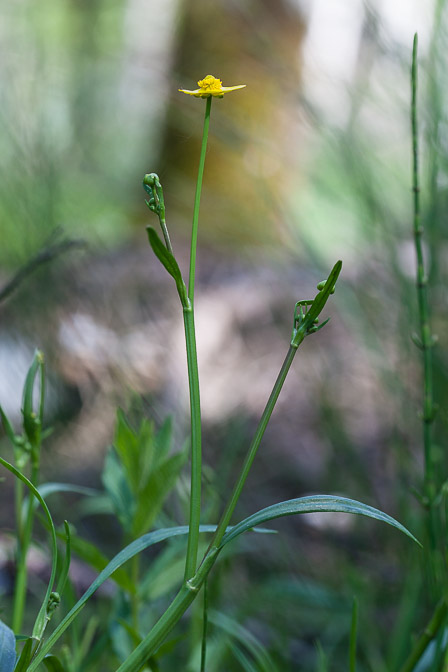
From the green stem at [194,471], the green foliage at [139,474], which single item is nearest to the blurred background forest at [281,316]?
the green foliage at [139,474]

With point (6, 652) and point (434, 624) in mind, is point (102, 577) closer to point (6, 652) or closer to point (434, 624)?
point (6, 652)

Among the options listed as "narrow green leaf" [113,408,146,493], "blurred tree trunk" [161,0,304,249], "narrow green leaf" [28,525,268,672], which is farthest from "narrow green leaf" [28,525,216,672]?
"blurred tree trunk" [161,0,304,249]

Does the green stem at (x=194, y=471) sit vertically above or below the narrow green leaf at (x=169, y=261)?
below

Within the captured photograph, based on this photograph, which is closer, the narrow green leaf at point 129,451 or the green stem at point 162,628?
the green stem at point 162,628

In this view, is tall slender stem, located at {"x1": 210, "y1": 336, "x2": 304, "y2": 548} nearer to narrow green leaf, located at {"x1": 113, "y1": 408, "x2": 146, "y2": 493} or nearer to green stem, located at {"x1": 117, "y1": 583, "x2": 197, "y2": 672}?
green stem, located at {"x1": 117, "y1": 583, "x2": 197, "y2": 672}

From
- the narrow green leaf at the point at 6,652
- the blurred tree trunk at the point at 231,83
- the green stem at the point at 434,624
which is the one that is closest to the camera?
the narrow green leaf at the point at 6,652

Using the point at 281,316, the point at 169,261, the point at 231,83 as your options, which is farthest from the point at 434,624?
the point at 231,83

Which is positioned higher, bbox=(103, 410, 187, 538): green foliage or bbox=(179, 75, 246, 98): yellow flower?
bbox=(179, 75, 246, 98): yellow flower

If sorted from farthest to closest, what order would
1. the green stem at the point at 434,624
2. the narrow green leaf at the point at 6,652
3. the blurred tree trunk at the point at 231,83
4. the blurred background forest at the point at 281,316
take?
1. the blurred tree trunk at the point at 231,83
2. the blurred background forest at the point at 281,316
3. the green stem at the point at 434,624
4. the narrow green leaf at the point at 6,652

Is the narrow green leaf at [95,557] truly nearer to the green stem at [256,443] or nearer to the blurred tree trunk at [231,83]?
the green stem at [256,443]
